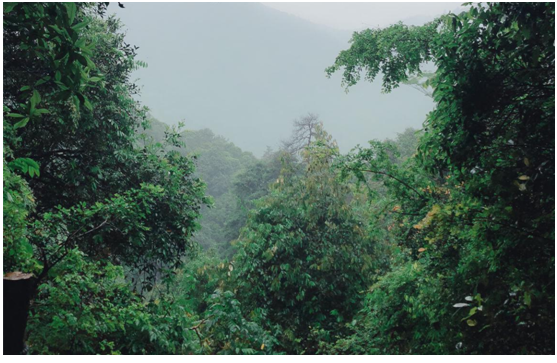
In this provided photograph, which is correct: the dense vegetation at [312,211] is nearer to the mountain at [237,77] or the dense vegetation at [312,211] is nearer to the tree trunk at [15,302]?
the tree trunk at [15,302]

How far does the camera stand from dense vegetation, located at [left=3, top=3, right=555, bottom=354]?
2514 millimetres

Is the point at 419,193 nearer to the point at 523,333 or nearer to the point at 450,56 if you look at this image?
the point at 450,56

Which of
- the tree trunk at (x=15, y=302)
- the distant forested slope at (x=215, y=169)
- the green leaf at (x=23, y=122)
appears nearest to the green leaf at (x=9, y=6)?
the green leaf at (x=23, y=122)

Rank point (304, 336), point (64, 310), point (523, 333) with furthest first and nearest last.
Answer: point (304, 336) < point (64, 310) < point (523, 333)

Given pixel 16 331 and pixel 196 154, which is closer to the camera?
pixel 16 331

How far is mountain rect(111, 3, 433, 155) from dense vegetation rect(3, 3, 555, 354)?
39.0m

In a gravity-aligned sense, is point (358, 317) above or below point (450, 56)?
below

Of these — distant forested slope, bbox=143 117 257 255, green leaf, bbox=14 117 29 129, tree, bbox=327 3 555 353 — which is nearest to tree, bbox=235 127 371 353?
tree, bbox=327 3 555 353

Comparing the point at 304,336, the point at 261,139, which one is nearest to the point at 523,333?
the point at 304,336

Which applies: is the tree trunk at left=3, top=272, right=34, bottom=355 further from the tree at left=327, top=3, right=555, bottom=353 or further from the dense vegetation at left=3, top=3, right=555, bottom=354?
the tree at left=327, top=3, right=555, bottom=353

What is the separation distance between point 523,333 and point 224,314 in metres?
2.46

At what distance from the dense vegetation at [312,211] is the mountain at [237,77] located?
39049 millimetres

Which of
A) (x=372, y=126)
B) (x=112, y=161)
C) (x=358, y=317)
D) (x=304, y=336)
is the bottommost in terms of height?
(x=304, y=336)

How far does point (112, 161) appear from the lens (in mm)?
5539
